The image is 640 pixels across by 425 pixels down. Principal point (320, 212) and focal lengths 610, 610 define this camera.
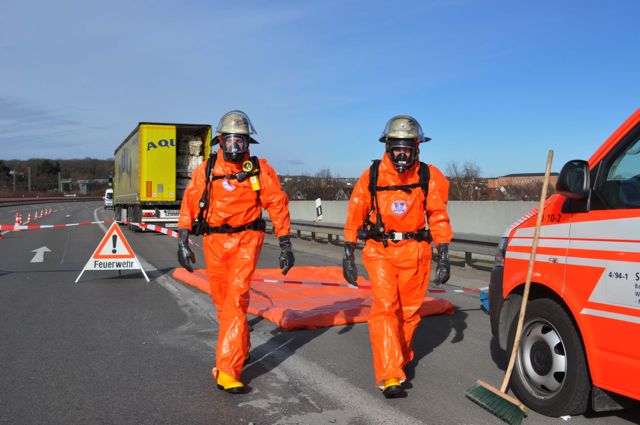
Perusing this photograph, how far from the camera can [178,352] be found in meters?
Result: 5.68

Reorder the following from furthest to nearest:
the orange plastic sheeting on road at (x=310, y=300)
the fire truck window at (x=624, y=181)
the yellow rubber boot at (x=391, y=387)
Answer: the orange plastic sheeting on road at (x=310, y=300), the yellow rubber boot at (x=391, y=387), the fire truck window at (x=624, y=181)

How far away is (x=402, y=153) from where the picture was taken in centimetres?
461

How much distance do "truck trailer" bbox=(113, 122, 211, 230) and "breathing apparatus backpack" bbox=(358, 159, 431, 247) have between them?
59.2ft

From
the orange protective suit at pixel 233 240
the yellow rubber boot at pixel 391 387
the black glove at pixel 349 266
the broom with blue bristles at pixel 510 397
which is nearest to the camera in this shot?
the broom with blue bristles at pixel 510 397

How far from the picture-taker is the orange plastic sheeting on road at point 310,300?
6.75m

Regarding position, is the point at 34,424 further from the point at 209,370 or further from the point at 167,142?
the point at 167,142

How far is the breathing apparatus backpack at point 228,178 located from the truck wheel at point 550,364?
216 centimetres

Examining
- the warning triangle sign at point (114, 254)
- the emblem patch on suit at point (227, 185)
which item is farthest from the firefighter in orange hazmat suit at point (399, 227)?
the warning triangle sign at point (114, 254)

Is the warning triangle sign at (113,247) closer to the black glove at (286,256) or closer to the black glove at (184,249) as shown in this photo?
the black glove at (184,249)

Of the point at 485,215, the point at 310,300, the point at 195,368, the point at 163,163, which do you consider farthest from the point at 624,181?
the point at 163,163

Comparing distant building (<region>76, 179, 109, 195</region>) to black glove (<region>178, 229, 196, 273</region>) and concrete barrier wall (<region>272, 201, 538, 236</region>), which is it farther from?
black glove (<region>178, 229, 196, 273</region>)

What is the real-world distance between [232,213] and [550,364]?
253 cm

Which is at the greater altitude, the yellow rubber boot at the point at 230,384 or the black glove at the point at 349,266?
the black glove at the point at 349,266

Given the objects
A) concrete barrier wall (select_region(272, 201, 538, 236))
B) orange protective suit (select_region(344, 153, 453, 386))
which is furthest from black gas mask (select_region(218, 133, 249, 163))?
concrete barrier wall (select_region(272, 201, 538, 236))
